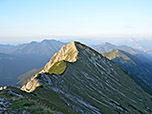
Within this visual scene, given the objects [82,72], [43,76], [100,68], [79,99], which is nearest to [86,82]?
[82,72]

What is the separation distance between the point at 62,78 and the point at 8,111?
6554 cm

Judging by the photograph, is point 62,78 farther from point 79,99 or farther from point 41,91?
point 41,91

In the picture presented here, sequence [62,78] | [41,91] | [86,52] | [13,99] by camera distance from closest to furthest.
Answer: [13,99]
[41,91]
[62,78]
[86,52]

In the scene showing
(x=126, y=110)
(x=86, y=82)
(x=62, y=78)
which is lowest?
(x=126, y=110)

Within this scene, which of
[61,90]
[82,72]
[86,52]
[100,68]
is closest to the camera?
[61,90]

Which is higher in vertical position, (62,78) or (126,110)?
(62,78)

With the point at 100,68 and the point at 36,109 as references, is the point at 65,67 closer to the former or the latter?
the point at 100,68

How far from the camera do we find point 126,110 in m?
100

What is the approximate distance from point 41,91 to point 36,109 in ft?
121

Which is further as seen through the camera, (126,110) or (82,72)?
(82,72)

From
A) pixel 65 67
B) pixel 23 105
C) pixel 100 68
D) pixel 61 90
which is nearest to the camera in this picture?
pixel 23 105

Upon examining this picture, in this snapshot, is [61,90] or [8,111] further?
[61,90]

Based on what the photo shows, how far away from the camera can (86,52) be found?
174 m

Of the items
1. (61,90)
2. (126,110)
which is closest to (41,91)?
(61,90)
